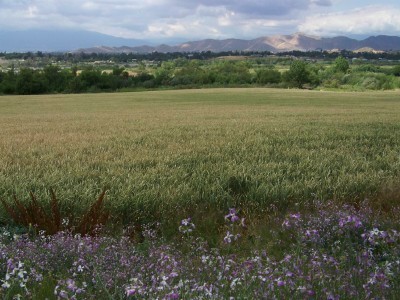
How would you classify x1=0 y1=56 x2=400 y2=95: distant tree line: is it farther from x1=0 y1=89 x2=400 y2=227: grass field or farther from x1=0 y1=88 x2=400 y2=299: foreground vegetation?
x1=0 y1=89 x2=400 y2=227: grass field

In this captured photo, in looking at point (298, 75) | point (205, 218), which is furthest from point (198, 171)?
point (298, 75)

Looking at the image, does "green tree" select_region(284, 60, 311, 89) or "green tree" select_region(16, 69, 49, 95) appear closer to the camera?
"green tree" select_region(16, 69, 49, 95)

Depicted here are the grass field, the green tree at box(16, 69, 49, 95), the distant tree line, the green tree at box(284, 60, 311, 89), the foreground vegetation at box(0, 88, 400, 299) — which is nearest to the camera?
the foreground vegetation at box(0, 88, 400, 299)

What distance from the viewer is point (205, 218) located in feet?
20.5

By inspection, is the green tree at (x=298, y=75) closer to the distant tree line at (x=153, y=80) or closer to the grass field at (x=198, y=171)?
the distant tree line at (x=153, y=80)

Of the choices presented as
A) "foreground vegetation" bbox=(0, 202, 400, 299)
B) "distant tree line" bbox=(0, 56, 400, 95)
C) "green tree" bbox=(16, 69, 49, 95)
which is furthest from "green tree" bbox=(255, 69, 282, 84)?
"foreground vegetation" bbox=(0, 202, 400, 299)

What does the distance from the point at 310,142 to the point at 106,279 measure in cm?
955

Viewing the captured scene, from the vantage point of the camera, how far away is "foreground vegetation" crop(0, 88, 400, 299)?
3.29 m

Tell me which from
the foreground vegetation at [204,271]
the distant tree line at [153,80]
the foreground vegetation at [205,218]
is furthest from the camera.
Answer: the distant tree line at [153,80]

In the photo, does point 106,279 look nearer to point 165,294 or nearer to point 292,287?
point 165,294

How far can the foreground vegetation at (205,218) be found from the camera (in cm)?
329

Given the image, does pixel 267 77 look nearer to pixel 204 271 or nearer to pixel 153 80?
pixel 153 80

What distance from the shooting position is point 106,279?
346 centimetres

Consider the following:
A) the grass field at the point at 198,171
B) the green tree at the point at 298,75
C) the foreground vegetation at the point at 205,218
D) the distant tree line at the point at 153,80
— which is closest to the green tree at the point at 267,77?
the distant tree line at the point at 153,80
